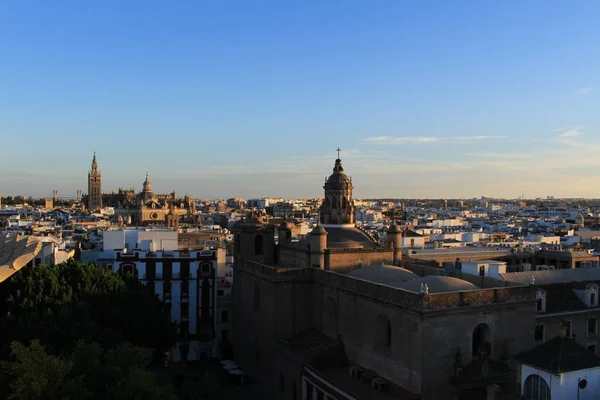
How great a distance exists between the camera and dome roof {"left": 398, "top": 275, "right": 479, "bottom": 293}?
2655cm

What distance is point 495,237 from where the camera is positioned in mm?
84312

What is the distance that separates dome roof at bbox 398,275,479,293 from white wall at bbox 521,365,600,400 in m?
→ 7.10

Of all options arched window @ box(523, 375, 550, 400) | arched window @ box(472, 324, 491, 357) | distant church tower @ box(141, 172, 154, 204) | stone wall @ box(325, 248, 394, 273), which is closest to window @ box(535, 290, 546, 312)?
arched window @ box(472, 324, 491, 357)

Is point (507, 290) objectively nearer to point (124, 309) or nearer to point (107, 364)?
point (107, 364)

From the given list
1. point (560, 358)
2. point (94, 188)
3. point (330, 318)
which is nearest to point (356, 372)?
point (330, 318)

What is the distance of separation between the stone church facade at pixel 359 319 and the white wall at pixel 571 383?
113 inches

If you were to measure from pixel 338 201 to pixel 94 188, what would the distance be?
6080 inches

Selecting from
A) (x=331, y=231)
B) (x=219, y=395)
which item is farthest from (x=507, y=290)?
(x=219, y=395)

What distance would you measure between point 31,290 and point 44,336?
3.98 meters

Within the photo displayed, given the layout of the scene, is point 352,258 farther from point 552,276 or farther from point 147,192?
point 147,192

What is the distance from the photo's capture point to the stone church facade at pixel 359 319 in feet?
80.1

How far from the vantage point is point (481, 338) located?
2594 centimetres

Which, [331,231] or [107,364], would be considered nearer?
[107,364]

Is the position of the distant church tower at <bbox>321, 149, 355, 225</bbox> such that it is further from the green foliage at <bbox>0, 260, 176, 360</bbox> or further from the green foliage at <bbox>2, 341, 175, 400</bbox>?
the green foliage at <bbox>2, 341, 175, 400</bbox>
